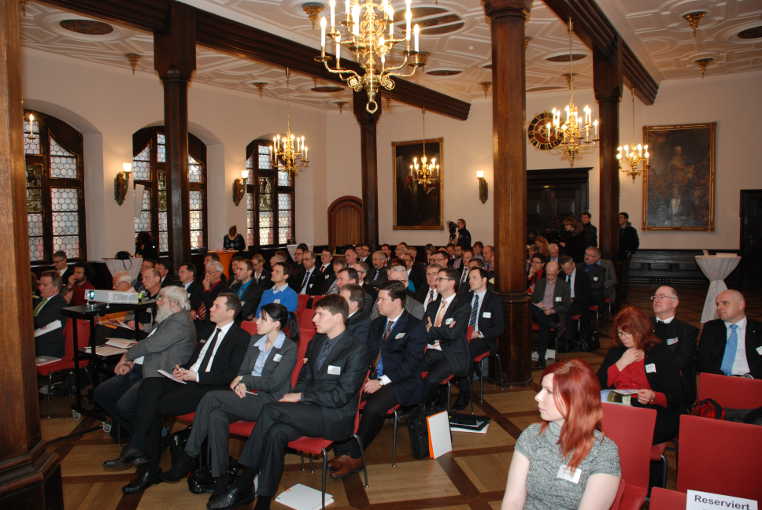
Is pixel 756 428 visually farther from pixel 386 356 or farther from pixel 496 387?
pixel 496 387

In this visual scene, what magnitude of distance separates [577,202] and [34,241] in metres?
12.4

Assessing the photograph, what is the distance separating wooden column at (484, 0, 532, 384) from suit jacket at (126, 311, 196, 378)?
10.6ft

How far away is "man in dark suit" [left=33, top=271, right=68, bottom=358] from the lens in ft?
18.8

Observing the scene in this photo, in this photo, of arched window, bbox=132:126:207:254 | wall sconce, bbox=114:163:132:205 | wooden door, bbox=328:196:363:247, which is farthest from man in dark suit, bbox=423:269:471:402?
wooden door, bbox=328:196:363:247

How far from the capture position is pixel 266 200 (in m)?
17.1

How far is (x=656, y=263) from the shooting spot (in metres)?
15.2

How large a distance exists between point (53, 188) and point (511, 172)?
984 cm

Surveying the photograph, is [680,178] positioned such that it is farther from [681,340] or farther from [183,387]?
[183,387]

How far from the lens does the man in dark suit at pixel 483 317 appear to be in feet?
19.3

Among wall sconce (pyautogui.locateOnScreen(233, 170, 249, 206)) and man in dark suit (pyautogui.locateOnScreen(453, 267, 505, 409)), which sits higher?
wall sconce (pyautogui.locateOnScreen(233, 170, 249, 206))

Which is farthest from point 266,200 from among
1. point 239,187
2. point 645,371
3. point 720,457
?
point 720,457

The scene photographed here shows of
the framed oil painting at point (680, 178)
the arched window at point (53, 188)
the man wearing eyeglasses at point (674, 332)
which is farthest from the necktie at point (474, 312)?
the framed oil painting at point (680, 178)

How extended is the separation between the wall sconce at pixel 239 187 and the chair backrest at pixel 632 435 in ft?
44.2

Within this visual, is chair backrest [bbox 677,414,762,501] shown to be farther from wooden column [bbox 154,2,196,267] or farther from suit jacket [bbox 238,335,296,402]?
wooden column [bbox 154,2,196,267]
